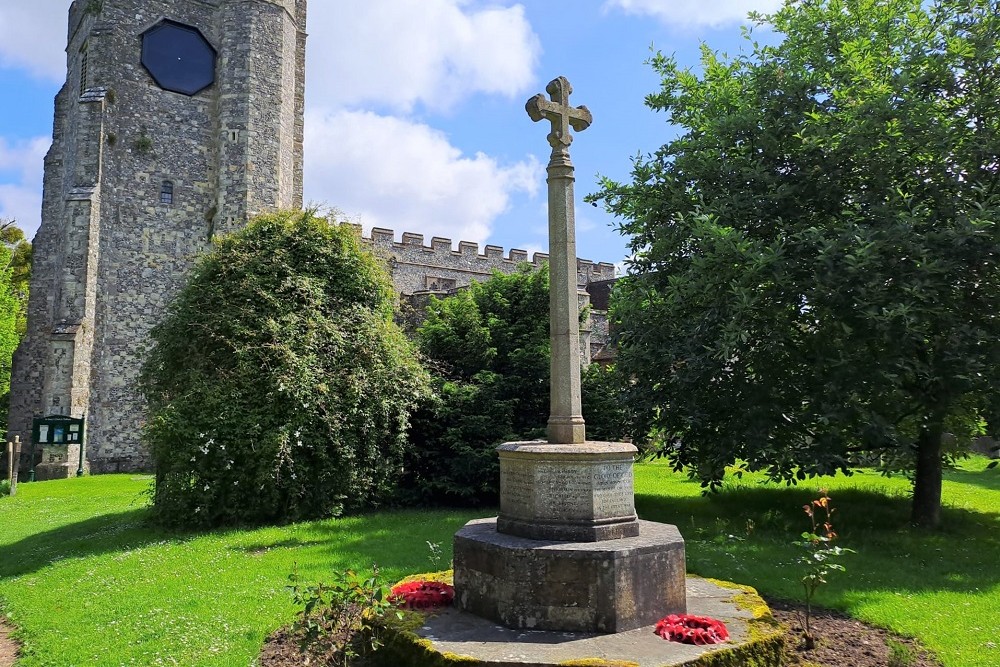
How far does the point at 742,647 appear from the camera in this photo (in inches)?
183

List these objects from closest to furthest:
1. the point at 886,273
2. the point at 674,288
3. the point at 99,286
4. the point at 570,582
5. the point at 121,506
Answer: the point at 570,582 → the point at 886,273 → the point at 674,288 → the point at 121,506 → the point at 99,286

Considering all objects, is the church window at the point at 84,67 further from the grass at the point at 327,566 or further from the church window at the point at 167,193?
the grass at the point at 327,566

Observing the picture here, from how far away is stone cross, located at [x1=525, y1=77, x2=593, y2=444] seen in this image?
5930mm

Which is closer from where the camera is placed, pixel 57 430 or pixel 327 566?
pixel 327 566

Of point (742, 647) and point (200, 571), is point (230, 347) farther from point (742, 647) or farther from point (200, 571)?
point (742, 647)

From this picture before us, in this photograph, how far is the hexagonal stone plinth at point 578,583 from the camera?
4980mm

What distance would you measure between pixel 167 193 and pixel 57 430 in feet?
30.4

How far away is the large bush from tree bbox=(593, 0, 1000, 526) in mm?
4734

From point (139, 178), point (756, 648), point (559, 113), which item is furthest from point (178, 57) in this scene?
point (756, 648)

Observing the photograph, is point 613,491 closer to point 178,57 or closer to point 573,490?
point 573,490

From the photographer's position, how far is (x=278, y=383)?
11.3 metres

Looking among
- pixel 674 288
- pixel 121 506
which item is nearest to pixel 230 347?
pixel 121 506

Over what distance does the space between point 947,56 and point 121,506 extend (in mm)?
17838

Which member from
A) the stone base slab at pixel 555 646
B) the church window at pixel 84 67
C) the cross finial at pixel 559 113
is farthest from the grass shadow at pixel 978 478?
the church window at pixel 84 67
